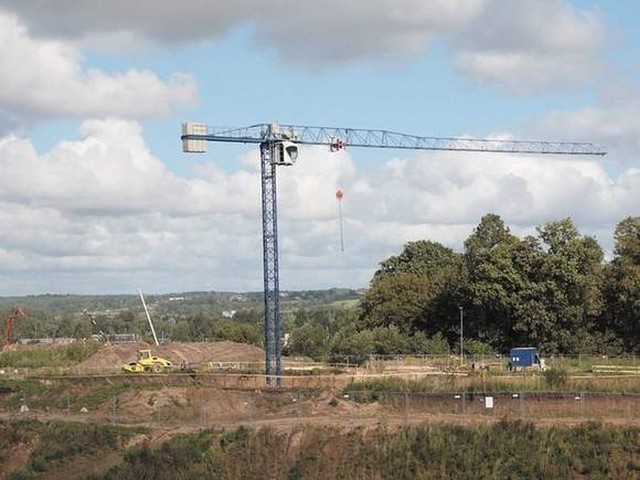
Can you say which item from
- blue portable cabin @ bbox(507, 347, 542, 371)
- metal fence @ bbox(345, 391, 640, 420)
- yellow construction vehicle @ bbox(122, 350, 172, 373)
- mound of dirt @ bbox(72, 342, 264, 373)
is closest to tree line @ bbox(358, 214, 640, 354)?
blue portable cabin @ bbox(507, 347, 542, 371)

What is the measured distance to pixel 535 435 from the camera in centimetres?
5250

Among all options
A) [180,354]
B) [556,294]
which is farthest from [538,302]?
[180,354]

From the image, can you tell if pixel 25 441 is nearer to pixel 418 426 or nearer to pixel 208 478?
pixel 208 478

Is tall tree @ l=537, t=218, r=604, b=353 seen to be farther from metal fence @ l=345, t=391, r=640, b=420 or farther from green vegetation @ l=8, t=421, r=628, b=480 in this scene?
green vegetation @ l=8, t=421, r=628, b=480

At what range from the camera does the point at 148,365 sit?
95.8 m

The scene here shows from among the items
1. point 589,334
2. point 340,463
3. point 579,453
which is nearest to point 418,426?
point 340,463

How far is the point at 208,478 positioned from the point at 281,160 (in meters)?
42.7

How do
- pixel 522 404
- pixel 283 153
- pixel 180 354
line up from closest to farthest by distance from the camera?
pixel 522 404, pixel 283 153, pixel 180 354

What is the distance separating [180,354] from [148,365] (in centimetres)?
1177

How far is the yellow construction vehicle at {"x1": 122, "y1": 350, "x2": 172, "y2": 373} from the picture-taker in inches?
3691

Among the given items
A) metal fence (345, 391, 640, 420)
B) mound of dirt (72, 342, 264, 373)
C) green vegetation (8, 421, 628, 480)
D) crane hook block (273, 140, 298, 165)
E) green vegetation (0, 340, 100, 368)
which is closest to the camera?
green vegetation (8, 421, 628, 480)

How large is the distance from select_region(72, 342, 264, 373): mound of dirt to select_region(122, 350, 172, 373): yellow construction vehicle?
13.5 ft

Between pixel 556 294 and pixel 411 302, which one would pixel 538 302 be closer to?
pixel 556 294

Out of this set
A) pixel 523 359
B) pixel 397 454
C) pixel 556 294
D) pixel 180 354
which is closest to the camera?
pixel 397 454
